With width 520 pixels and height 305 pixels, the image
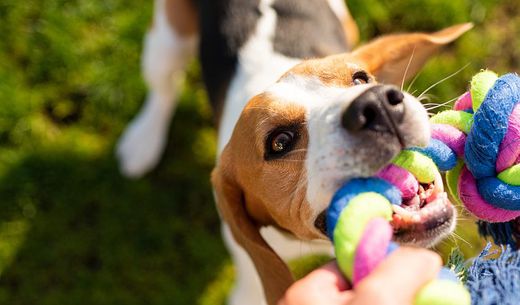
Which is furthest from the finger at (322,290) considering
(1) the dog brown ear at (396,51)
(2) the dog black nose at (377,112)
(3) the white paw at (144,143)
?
(3) the white paw at (144,143)

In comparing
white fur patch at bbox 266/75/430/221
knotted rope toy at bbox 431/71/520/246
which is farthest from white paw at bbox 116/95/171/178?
knotted rope toy at bbox 431/71/520/246

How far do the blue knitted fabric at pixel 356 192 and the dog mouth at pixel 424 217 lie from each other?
A: 44 mm

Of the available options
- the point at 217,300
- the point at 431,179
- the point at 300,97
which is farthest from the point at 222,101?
the point at 431,179

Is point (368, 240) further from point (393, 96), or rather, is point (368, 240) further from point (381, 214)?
point (393, 96)

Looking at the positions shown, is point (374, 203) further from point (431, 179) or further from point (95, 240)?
point (95, 240)

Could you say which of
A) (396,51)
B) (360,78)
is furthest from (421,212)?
(396,51)

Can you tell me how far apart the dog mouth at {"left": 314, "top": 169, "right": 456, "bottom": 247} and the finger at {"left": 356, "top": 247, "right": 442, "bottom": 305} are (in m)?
0.40

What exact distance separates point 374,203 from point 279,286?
39.0 inches

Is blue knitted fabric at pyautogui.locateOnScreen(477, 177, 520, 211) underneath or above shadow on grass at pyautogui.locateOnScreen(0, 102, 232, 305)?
above

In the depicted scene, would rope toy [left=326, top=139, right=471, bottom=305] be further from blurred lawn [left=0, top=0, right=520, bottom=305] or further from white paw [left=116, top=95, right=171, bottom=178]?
white paw [left=116, top=95, right=171, bottom=178]

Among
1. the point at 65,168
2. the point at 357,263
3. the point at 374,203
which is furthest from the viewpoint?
the point at 65,168

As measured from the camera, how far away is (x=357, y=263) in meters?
1.45

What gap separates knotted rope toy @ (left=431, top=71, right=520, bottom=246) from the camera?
1853 millimetres

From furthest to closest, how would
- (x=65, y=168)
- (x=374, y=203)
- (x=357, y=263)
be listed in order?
(x=65, y=168) < (x=374, y=203) < (x=357, y=263)
